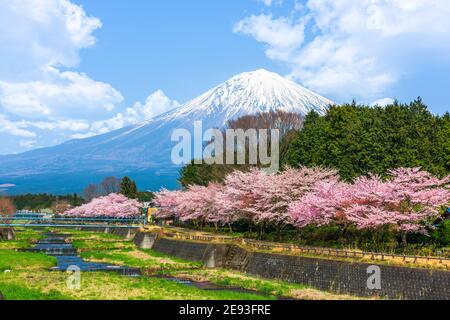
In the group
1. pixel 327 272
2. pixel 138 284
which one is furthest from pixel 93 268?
pixel 327 272

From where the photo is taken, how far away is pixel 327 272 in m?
31.0

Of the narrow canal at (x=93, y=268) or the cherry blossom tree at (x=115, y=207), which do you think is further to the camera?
the cherry blossom tree at (x=115, y=207)

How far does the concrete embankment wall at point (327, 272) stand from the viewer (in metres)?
25.0

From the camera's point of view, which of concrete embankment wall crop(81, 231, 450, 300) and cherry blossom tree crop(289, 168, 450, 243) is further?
cherry blossom tree crop(289, 168, 450, 243)

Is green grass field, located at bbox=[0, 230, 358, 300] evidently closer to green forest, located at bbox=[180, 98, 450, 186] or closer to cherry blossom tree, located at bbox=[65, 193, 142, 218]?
green forest, located at bbox=[180, 98, 450, 186]

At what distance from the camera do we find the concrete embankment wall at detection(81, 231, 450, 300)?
982 inches

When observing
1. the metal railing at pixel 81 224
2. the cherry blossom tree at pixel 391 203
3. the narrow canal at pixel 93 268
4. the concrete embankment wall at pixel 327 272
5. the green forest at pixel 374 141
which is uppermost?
the green forest at pixel 374 141

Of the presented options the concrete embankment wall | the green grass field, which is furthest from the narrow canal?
the concrete embankment wall

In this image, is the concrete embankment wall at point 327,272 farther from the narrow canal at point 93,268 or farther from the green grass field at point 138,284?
the narrow canal at point 93,268

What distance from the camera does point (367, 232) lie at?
3897 cm

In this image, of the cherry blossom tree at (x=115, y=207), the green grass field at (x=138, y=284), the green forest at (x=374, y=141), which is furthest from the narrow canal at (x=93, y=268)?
the cherry blossom tree at (x=115, y=207)

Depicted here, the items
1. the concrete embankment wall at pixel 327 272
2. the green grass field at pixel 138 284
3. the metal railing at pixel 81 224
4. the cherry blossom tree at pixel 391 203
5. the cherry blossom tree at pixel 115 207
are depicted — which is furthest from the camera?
the cherry blossom tree at pixel 115 207

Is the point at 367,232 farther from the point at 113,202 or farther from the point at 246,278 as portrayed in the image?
the point at 113,202
